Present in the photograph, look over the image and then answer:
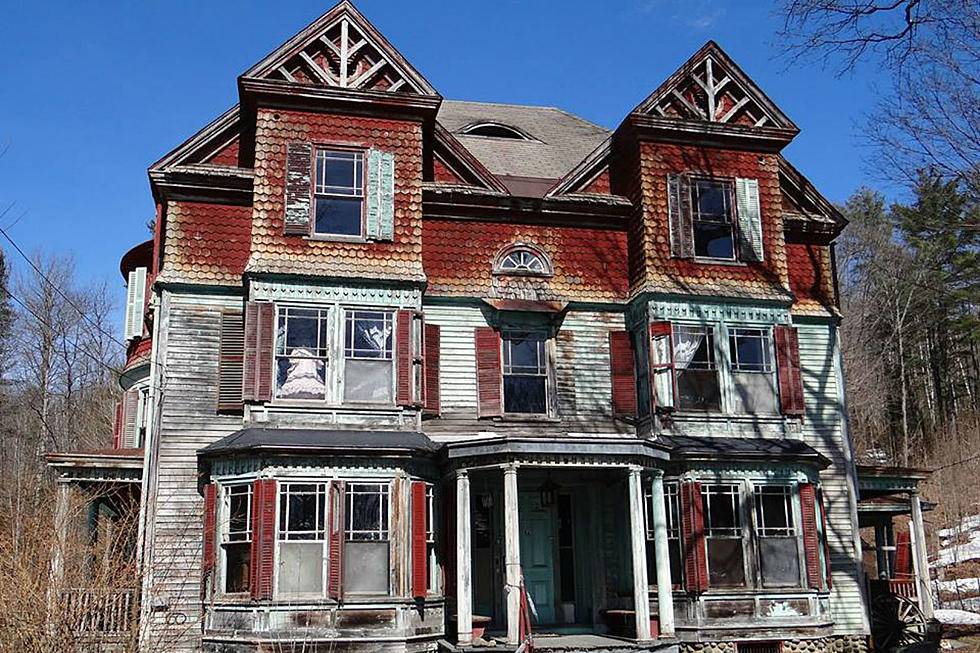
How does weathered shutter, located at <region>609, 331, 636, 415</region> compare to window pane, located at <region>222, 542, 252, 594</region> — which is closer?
window pane, located at <region>222, 542, 252, 594</region>

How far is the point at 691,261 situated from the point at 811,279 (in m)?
3.50

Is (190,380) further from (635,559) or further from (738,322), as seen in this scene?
(738,322)

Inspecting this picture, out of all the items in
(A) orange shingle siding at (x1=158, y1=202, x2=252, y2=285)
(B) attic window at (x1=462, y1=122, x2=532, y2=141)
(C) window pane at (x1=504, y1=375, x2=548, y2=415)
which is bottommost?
(C) window pane at (x1=504, y1=375, x2=548, y2=415)

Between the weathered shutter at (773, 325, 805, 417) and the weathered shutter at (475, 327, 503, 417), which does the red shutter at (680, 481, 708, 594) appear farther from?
the weathered shutter at (475, 327, 503, 417)

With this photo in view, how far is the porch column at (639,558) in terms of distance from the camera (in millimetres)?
15984

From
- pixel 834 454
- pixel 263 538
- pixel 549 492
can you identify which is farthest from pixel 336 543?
pixel 834 454

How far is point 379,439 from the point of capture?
54.3 ft

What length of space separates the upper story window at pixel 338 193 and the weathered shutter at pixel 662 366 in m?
6.17

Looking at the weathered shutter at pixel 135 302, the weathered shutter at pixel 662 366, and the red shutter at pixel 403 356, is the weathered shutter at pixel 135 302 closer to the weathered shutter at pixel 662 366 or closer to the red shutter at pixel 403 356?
the red shutter at pixel 403 356

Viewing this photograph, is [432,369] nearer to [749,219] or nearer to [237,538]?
[237,538]

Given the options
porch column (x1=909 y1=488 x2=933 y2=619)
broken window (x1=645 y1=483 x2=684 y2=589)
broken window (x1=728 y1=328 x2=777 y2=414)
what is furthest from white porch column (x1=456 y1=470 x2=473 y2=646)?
porch column (x1=909 y1=488 x2=933 y2=619)

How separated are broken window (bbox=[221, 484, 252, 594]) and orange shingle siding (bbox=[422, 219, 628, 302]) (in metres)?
5.37

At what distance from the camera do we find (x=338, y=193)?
18047 millimetres

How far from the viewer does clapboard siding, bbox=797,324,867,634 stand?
64.0 ft
